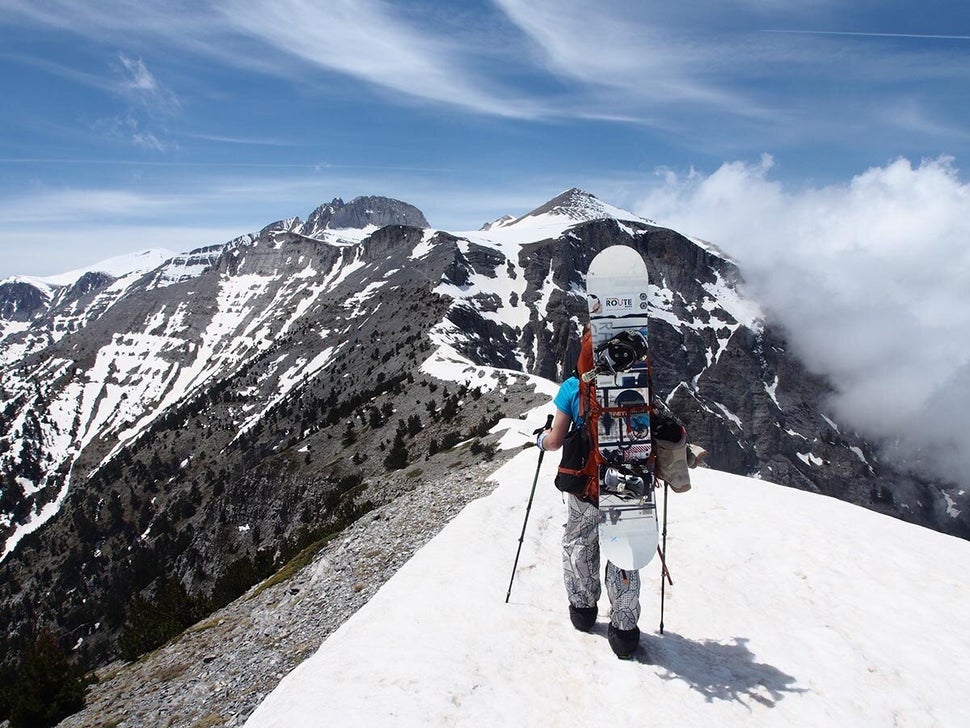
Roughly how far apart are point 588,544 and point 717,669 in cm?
234

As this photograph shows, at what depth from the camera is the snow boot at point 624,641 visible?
7.47m

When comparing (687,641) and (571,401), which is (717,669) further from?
(571,401)

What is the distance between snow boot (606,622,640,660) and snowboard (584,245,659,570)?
100cm

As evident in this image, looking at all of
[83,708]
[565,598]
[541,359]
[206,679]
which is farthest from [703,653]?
[541,359]

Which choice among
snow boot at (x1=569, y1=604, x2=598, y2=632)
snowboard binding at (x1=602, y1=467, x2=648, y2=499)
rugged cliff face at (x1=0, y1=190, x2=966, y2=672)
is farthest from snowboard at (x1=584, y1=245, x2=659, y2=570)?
rugged cliff face at (x1=0, y1=190, x2=966, y2=672)

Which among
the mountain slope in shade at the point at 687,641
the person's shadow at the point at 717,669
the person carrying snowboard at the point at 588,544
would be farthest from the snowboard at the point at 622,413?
the mountain slope in shade at the point at 687,641

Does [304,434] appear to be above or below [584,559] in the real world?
below

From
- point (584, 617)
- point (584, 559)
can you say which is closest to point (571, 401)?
point (584, 559)

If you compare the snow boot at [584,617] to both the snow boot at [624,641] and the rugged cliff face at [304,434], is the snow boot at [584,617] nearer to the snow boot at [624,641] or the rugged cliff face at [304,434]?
the snow boot at [624,641]

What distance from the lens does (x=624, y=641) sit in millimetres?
7473

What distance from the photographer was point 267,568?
19125 mm

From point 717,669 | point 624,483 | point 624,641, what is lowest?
point 717,669

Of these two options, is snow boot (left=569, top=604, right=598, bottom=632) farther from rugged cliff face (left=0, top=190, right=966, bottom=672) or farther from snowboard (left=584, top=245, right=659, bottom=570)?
rugged cliff face (left=0, top=190, right=966, bottom=672)

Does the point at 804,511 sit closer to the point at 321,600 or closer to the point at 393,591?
the point at 393,591
